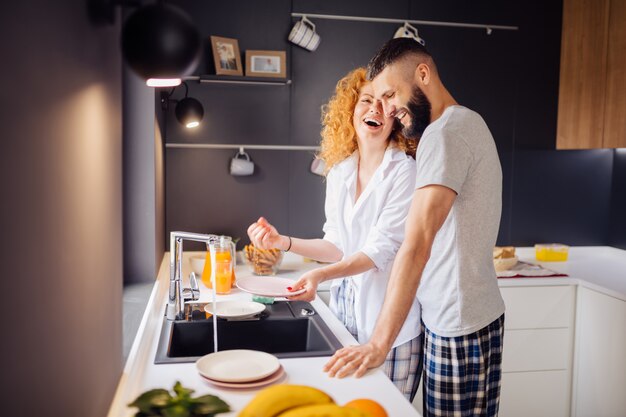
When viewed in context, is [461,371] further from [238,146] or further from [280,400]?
[238,146]

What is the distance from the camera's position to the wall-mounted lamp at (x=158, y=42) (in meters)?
0.84

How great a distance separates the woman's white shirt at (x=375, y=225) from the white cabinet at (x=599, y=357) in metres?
1.25

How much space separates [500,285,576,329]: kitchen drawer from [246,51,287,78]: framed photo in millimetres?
1578

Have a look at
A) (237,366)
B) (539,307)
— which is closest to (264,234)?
(237,366)

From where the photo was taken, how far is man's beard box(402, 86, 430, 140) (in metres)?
1.56

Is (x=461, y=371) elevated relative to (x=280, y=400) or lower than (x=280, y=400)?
lower

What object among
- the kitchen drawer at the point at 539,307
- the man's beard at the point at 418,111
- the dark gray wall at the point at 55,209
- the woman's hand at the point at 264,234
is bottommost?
the kitchen drawer at the point at 539,307

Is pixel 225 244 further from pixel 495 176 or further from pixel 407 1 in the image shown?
pixel 407 1

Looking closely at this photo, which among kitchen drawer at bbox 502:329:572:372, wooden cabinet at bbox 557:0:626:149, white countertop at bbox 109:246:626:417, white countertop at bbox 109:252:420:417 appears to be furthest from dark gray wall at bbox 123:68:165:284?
wooden cabinet at bbox 557:0:626:149

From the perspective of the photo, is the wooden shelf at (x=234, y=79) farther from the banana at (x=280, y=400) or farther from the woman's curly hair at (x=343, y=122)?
the banana at (x=280, y=400)

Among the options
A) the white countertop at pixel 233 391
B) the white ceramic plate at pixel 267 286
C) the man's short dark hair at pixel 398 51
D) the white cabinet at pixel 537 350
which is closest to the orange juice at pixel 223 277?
the white ceramic plate at pixel 267 286

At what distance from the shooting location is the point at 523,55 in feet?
11.0

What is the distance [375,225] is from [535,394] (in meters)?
1.48

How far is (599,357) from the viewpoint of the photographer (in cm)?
261
